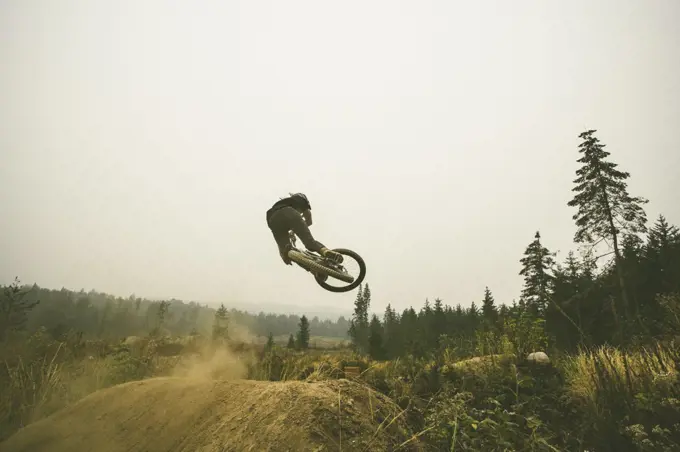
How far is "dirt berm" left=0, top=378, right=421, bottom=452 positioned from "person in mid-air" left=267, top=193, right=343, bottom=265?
2.67 m

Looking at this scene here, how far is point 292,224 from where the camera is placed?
685cm

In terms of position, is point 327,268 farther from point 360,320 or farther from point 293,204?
point 360,320

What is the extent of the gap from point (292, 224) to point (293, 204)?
0.54m

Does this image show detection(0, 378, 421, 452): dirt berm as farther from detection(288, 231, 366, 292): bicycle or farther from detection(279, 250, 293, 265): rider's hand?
detection(279, 250, 293, 265): rider's hand

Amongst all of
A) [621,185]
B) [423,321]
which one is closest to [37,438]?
[621,185]

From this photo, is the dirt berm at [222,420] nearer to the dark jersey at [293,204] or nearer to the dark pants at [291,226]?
the dark pants at [291,226]

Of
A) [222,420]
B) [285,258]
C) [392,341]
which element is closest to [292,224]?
[285,258]

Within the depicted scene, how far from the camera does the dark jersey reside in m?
7.13

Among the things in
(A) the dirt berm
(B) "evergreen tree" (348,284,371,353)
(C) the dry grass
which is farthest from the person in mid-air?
(B) "evergreen tree" (348,284,371,353)

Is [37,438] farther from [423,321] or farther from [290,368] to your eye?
[423,321]

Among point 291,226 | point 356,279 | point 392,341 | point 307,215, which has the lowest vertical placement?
point 392,341

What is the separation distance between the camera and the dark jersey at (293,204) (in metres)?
7.13

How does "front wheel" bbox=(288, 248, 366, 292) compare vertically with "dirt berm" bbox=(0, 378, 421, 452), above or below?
above

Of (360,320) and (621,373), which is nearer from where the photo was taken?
(621,373)
